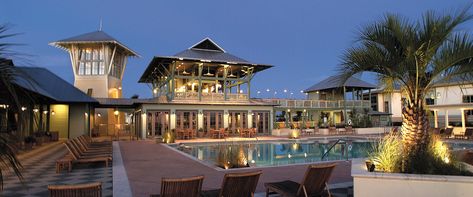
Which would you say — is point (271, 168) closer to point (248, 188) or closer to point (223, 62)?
point (248, 188)

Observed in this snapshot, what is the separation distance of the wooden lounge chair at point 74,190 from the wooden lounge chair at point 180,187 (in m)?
0.82

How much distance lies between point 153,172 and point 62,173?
2.41 m

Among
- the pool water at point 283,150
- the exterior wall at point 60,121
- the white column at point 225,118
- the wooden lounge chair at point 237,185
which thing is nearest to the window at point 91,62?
the exterior wall at point 60,121

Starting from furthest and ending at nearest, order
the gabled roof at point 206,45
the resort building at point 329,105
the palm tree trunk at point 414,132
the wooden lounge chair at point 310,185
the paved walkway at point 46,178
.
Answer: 1. the resort building at point 329,105
2. the gabled roof at point 206,45
3. the paved walkway at point 46,178
4. the palm tree trunk at point 414,132
5. the wooden lounge chair at point 310,185

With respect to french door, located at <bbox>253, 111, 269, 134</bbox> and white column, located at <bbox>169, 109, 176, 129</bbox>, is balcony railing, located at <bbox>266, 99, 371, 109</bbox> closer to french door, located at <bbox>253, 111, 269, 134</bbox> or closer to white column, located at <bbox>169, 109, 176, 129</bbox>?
french door, located at <bbox>253, 111, 269, 134</bbox>

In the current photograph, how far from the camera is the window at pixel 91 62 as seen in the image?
3475 cm

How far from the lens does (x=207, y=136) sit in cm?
2403

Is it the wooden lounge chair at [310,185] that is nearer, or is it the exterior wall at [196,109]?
the wooden lounge chair at [310,185]

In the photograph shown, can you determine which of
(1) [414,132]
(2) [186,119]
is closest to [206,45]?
(2) [186,119]

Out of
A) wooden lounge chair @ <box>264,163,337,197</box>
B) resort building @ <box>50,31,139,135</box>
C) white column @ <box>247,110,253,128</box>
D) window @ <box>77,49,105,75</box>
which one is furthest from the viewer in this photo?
window @ <box>77,49,105,75</box>

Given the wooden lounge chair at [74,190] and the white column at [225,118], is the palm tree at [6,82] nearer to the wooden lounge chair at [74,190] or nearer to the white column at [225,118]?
the wooden lounge chair at [74,190]

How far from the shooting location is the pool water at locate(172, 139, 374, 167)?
1298cm

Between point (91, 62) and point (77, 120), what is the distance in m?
13.6

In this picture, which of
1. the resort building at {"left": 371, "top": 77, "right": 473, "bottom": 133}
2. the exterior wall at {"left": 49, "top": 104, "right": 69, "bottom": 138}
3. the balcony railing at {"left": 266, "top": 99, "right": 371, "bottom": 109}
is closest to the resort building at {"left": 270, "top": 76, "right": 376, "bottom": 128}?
the balcony railing at {"left": 266, "top": 99, "right": 371, "bottom": 109}
